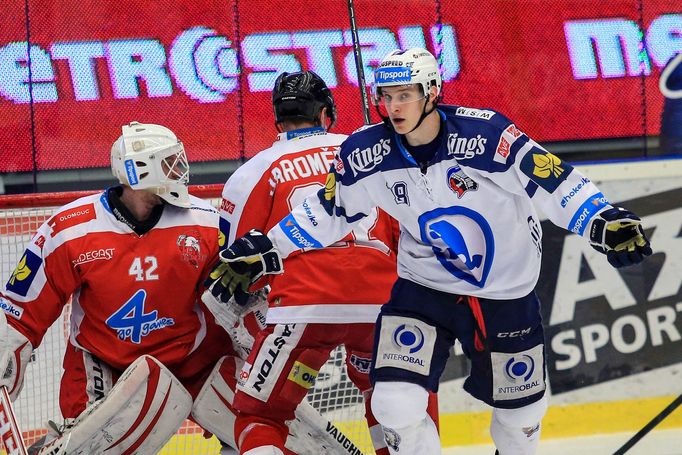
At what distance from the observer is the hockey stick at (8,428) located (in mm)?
3223

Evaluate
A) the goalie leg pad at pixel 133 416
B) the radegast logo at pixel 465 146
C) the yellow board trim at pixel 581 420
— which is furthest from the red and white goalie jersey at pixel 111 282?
the yellow board trim at pixel 581 420

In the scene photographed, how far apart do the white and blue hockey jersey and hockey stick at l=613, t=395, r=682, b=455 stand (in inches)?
53.7

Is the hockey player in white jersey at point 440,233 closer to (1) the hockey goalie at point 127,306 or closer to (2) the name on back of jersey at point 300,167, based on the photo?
(2) the name on back of jersey at point 300,167

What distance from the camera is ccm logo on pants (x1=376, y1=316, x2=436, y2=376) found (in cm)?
301

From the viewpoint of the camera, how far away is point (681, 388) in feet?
15.6

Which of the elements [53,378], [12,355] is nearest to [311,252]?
[12,355]

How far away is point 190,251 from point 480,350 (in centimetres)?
93

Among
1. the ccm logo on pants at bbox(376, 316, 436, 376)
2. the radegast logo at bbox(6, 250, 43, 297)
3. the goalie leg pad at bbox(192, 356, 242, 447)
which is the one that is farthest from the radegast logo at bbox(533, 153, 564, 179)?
the radegast logo at bbox(6, 250, 43, 297)

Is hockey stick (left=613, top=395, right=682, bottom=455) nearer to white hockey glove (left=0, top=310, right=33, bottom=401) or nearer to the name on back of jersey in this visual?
the name on back of jersey

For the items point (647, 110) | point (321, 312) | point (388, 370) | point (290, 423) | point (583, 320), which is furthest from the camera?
point (647, 110)

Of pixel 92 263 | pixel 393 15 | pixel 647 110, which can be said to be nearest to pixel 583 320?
pixel 647 110

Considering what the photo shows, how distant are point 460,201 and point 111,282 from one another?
1.07 meters

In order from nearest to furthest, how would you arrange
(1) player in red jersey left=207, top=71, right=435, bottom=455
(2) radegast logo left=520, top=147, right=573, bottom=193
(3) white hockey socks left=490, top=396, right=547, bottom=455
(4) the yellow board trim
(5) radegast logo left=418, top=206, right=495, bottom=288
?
(2) radegast logo left=520, top=147, right=573, bottom=193 < (5) radegast logo left=418, top=206, right=495, bottom=288 < (3) white hockey socks left=490, top=396, right=547, bottom=455 < (1) player in red jersey left=207, top=71, right=435, bottom=455 < (4) the yellow board trim

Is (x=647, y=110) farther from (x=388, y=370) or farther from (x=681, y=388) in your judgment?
(x=388, y=370)
